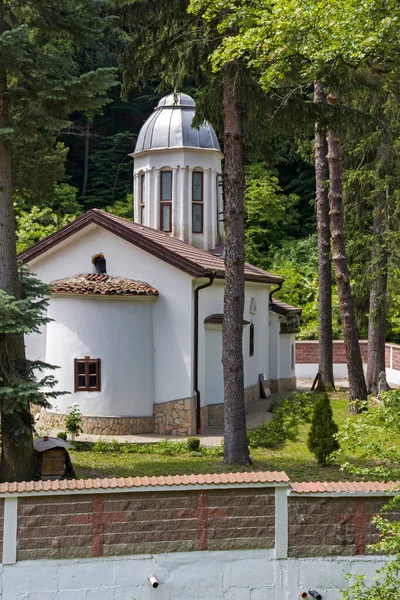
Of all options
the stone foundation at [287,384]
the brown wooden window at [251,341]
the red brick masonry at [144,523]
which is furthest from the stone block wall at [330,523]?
the stone foundation at [287,384]

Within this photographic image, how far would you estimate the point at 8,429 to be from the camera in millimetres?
10609

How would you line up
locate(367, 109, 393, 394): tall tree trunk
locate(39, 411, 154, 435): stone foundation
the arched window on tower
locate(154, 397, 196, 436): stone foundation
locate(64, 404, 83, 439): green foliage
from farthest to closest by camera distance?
locate(367, 109, 393, 394): tall tree trunk, the arched window on tower, locate(154, 397, 196, 436): stone foundation, locate(39, 411, 154, 435): stone foundation, locate(64, 404, 83, 439): green foliage

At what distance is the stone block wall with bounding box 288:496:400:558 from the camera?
753 centimetres

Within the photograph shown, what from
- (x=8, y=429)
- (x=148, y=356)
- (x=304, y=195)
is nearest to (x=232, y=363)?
(x=8, y=429)

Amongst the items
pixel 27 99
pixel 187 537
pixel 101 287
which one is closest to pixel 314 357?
pixel 101 287

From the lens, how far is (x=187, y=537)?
7477 millimetres

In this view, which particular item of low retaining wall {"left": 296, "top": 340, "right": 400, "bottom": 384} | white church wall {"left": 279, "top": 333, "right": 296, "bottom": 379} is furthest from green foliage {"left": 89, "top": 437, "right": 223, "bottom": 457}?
low retaining wall {"left": 296, "top": 340, "right": 400, "bottom": 384}

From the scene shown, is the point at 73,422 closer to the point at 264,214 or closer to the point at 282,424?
the point at 282,424

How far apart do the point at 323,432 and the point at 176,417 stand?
17.3 feet

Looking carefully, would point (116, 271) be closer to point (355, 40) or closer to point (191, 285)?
point (191, 285)

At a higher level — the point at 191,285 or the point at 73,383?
the point at 191,285

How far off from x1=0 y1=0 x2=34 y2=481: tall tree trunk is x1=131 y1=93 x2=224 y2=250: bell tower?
10.9 metres

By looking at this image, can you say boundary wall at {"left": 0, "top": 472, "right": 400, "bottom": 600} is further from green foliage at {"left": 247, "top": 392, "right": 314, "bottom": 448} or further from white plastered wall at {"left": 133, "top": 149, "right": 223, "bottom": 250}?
white plastered wall at {"left": 133, "top": 149, "right": 223, "bottom": 250}

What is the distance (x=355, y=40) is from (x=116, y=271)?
1017 centimetres
